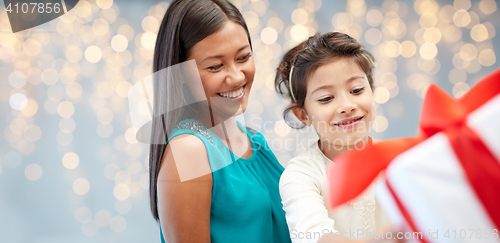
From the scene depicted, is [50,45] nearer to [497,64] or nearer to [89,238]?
[89,238]

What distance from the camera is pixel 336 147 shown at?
0.72 metres

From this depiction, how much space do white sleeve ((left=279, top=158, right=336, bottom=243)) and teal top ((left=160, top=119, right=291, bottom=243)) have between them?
0.12 meters

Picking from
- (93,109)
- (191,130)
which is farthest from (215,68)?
(93,109)

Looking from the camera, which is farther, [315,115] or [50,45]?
[50,45]

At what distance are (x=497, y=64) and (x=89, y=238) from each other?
63.6 inches

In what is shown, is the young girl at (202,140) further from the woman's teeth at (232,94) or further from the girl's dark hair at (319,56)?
the girl's dark hair at (319,56)

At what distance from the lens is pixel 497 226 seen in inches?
9.3

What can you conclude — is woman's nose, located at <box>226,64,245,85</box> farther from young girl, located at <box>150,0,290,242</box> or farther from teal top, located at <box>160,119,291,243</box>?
teal top, located at <box>160,119,291,243</box>

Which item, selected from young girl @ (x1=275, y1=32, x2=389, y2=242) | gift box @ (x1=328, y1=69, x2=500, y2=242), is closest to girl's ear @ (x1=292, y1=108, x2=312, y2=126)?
young girl @ (x1=275, y1=32, x2=389, y2=242)

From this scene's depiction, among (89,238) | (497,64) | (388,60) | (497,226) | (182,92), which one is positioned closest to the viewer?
(497,226)

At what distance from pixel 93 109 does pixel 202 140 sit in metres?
0.38

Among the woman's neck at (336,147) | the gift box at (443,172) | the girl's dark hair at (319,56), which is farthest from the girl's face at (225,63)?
the gift box at (443,172)

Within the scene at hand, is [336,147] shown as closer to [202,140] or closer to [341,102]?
[341,102]

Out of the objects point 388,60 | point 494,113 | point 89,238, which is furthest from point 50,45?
point 388,60
